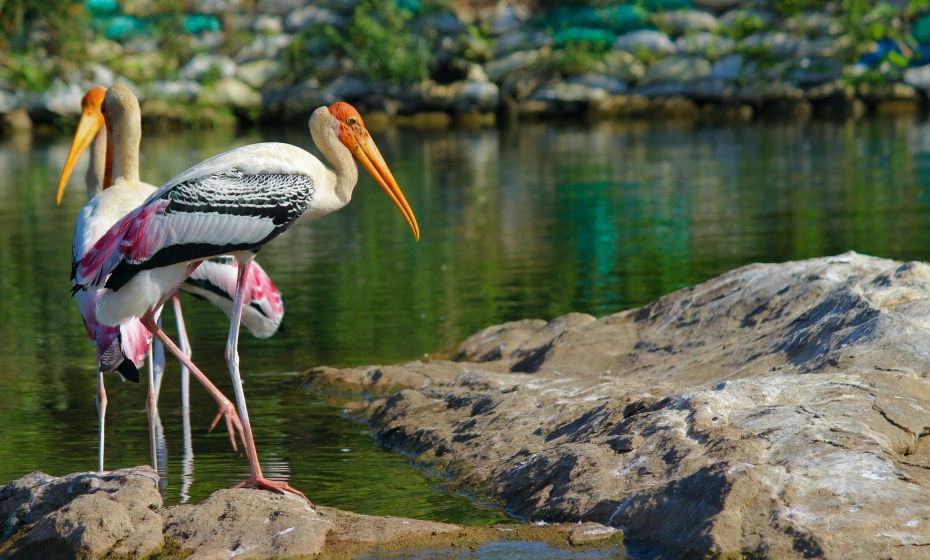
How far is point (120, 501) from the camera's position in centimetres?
427

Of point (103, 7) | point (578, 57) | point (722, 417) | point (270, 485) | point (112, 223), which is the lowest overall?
point (270, 485)

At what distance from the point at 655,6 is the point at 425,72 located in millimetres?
5546

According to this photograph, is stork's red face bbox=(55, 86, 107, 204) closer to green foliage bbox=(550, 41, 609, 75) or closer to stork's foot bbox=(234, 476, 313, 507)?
stork's foot bbox=(234, 476, 313, 507)

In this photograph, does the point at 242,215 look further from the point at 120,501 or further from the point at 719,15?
the point at 719,15

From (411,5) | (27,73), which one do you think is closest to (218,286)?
(27,73)

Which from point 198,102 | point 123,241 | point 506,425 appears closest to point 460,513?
point 506,425

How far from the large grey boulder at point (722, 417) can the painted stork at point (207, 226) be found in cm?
119

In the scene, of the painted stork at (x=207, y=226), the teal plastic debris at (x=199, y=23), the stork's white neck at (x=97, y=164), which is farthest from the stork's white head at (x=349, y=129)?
the teal plastic debris at (x=199, y=23)

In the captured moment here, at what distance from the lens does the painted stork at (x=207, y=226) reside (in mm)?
4973

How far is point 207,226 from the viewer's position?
498 cm

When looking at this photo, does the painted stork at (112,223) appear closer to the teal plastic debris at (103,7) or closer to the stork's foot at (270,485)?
the stork's foot at (270,485)

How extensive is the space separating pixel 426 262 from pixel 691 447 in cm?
692

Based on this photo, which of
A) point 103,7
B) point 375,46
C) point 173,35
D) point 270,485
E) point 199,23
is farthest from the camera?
point 103,7

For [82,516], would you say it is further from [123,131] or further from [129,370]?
[123,131]
